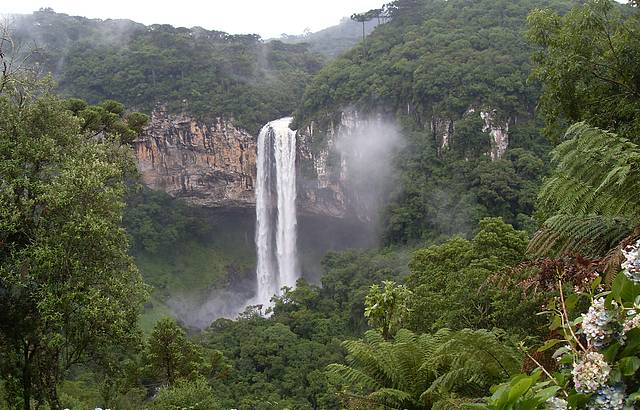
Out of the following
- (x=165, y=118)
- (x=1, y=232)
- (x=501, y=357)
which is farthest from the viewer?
(x=165, y=118)

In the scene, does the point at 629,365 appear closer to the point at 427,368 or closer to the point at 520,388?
the point at 520,388

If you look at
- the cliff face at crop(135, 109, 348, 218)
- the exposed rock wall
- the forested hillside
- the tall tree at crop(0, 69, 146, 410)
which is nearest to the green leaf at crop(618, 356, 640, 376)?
the tall tree at crop(0, 69, 146, 410)

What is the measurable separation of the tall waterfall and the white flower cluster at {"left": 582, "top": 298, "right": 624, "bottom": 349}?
3805 cm

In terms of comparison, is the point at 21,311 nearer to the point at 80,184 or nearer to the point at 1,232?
the point at 1,232

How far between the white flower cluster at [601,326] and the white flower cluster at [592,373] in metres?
0.07

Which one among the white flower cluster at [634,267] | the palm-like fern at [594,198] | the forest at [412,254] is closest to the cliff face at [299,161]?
the forest at [412,254]

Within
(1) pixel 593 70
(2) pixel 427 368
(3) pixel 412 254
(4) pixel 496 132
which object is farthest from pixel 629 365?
(4) pixel 496 132

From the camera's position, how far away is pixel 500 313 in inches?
368

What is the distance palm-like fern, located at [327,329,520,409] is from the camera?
3.66 meters

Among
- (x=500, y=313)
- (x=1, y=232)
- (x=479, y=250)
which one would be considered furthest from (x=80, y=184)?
(x=479, y=250)

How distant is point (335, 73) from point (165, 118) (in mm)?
14434

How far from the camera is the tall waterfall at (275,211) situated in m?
39.6

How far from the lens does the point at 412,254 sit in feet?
56.1

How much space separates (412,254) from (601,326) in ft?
51.8
